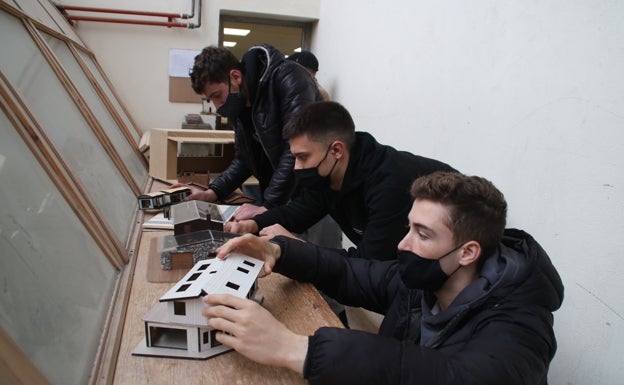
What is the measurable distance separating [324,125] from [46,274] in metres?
1.06

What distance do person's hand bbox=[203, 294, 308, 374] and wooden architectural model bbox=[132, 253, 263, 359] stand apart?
4 cm

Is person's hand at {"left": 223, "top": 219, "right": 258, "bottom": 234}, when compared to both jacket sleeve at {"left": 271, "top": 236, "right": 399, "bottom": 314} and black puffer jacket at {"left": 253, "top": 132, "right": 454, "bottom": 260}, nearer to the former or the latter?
black puffer jacket at {"left": 253, "top": 132, "right": 454, "bottom": 260}

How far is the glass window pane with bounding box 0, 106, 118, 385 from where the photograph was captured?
0.75 meters

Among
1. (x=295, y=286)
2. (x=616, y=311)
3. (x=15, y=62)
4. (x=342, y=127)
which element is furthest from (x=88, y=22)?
(x=616, y=311)

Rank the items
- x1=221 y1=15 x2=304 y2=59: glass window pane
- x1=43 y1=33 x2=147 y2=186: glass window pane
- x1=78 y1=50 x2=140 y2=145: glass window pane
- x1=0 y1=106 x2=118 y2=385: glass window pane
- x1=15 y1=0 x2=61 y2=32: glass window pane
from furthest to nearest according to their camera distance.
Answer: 1. x1=221 y1=15 x2=304 y2=59: glass window pane
2. x1=78 y1=50 x2=140 y2=145: glass window pane
3. x1=43 y1=33 x2=147 y2=186: glass window pane
4. x1=15 y1=0 x2=61 y2=32: glass window pane
5. x1=0 y1=106 x2=118 y2=385: glass window pane

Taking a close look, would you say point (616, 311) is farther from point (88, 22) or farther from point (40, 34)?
point (88, 22)

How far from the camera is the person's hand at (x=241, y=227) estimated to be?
5.49 ft

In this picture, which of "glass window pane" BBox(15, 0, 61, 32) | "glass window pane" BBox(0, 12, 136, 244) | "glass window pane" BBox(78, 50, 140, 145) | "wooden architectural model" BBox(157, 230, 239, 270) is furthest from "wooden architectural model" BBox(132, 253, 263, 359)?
"glass window pane" BBox(78, 50, 140, 145)

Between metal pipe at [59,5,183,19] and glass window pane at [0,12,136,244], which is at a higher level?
metal pipe at [59,5,183,19]

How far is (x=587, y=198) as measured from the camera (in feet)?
4.27

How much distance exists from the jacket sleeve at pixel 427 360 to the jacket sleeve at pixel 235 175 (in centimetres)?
165

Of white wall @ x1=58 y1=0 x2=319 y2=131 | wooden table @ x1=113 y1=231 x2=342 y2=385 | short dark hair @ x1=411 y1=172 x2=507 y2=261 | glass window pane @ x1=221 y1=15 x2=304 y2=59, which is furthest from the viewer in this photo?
glass window pane @ x1=221 y1=15 x2=304 y2=59

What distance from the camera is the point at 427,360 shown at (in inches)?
31.6

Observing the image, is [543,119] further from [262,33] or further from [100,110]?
[262,33]
